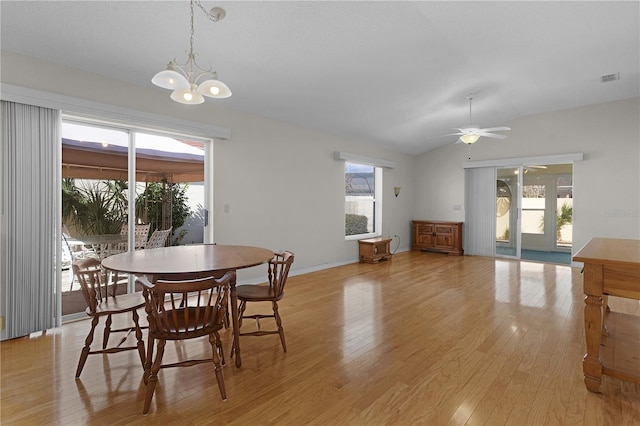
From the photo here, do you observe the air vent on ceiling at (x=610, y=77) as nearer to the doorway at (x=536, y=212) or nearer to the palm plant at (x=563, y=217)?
the doorway at (x=536, y=212)

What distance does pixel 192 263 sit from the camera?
2207mm

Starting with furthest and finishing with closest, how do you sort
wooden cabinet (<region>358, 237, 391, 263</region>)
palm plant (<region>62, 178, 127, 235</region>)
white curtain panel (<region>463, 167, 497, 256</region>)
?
white curtain panel (<region>463, 167, 497, 256</region>)
wooden cabinet (<region>358, 237, 391, 263</region>)
palm plant (<region>62, 178, 127, 235</region>)

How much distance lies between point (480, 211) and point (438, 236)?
1.10m

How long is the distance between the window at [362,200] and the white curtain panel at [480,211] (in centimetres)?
216

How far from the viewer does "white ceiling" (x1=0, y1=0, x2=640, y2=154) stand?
2.64 metres

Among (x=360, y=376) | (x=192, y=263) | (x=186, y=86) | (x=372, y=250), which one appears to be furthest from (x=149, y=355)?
(x=372, y=250)

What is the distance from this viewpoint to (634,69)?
441 cm

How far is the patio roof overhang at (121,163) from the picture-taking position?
10.8 ft

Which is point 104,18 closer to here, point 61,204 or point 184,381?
point 61,204

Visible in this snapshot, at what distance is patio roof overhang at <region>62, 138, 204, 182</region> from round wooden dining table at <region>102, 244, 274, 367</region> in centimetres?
142

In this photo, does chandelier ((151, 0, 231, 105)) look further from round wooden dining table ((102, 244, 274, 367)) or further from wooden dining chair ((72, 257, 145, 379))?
wooden dining chair ((72, 257, 145, 379))

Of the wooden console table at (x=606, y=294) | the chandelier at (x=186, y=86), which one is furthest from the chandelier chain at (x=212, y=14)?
the wooden console table at (x=606, y=294)

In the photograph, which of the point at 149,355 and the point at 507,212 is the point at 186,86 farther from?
the point at 507,212

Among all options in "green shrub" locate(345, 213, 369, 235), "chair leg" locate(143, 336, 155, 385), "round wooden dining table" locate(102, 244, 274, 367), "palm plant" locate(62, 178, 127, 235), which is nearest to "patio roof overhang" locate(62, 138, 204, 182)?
"palm plant" locate(62, 178, 127, 235)
